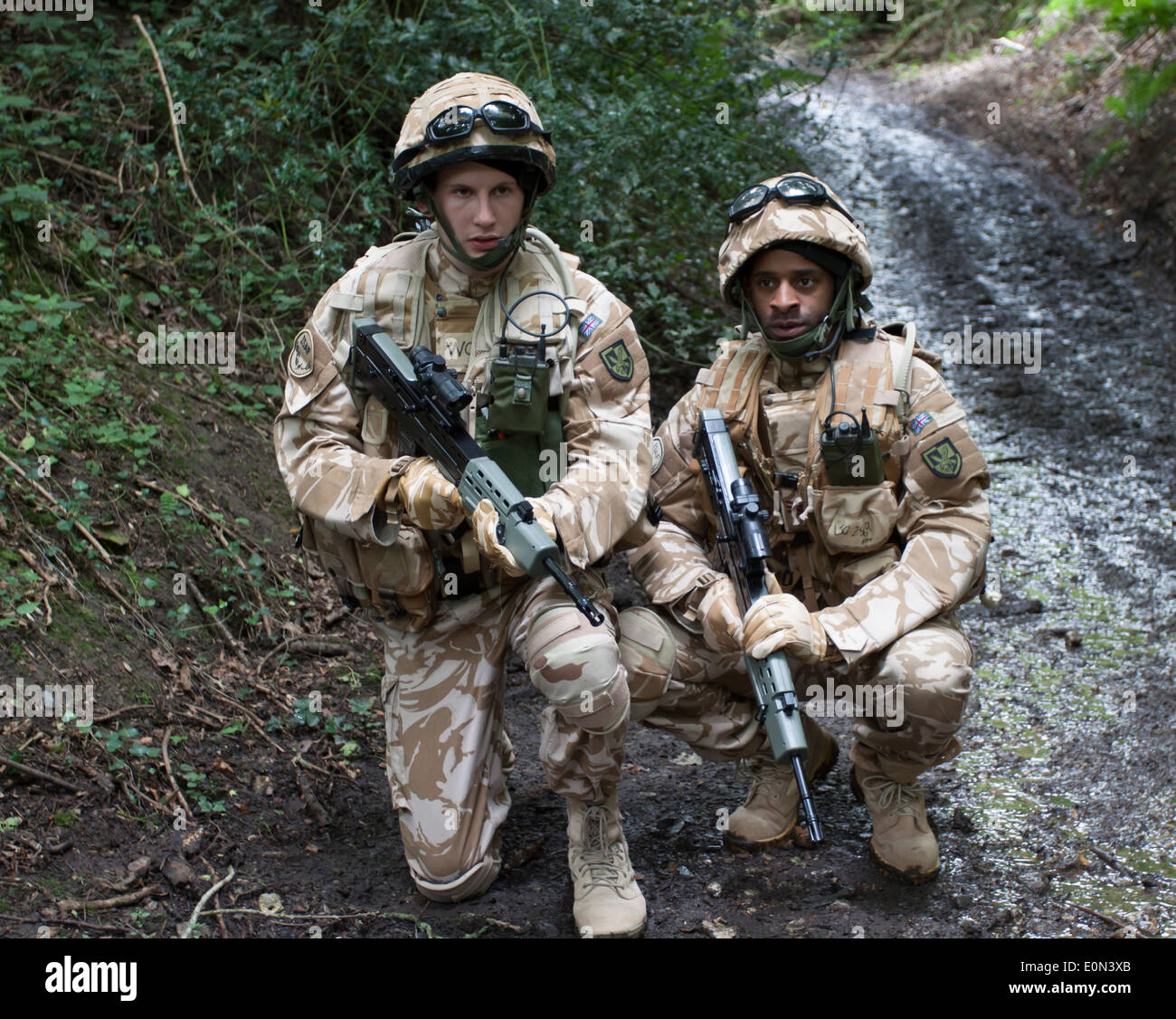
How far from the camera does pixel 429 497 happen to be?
3324mm

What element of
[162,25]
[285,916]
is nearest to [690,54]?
[162,25]

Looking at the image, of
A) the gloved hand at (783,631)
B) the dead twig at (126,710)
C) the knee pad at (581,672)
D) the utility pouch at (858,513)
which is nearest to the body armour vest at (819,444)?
the utility pouch at (858,513)

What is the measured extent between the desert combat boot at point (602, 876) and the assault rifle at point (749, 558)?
1.89ft

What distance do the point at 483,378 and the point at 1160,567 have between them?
387cm

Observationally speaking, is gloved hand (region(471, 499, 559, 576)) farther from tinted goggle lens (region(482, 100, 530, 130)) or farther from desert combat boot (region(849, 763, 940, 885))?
desert combat boot (region(849, 763, 940, 885))

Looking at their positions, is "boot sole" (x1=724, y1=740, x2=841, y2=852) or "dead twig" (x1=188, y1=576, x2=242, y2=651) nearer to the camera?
"boot sole" (x1=724, y1=740, x2=841, y2=852)

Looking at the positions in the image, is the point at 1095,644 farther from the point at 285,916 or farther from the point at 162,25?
the point at 162,25

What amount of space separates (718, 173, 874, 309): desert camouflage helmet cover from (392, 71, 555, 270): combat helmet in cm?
66

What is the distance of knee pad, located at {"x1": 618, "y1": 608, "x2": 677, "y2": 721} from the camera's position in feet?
11.5

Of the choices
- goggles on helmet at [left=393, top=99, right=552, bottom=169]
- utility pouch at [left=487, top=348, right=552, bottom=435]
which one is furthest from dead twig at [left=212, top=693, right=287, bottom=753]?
goggles on helmet at [left=393, top=99, right=552, bottom=169]

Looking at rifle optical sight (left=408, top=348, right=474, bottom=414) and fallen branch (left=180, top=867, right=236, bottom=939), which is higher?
rifle optical sight (left=408, top=348, right=474, bottom=414)

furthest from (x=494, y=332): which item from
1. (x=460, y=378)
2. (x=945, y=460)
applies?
(x=945, y=460)

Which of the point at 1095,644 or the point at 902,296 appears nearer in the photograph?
the point at 1095,644

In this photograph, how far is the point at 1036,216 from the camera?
10.4 meters
